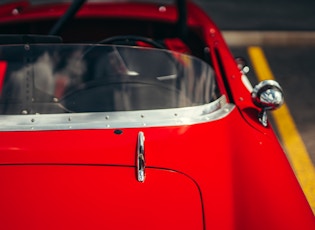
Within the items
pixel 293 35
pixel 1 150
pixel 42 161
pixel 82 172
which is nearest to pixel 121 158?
pixel 82 172

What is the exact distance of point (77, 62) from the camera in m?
2.98

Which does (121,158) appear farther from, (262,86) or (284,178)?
(262,86)

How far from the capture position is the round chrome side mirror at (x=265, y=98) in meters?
2.95

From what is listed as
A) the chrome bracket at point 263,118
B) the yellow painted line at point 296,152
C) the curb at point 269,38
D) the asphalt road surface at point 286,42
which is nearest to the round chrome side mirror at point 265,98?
the chrome bracket at point 263,118

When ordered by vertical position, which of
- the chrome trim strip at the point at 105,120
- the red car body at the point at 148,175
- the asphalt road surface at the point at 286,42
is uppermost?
the asphalt road surface at the point at 286,42

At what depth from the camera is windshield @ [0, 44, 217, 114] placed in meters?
2.86

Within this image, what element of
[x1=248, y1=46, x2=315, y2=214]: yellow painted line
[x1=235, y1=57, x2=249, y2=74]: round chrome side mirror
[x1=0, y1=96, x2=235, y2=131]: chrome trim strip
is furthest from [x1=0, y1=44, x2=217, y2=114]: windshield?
[x1=248, y1=46, x2=315, y2=214]: yellow painted line

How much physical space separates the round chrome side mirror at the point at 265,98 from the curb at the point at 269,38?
387 cm

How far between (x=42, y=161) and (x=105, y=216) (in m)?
0.42

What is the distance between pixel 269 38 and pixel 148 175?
4810 millimetres

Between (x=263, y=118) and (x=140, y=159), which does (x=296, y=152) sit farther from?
(x=140, y=159)

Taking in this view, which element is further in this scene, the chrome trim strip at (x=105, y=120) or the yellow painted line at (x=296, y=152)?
the yellow painted line at (x=296, y=152)

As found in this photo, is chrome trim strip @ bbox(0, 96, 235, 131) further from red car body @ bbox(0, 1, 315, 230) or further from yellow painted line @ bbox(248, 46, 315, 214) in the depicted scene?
yellow painted line @ bbox(248, 46, 315, 214)

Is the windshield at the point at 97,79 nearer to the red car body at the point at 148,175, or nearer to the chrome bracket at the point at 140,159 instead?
the red car body at the point at 148,175
